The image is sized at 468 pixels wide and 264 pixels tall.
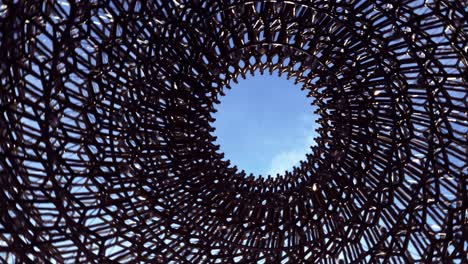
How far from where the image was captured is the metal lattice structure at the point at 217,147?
915 inches

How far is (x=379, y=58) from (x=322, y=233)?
6.88 m

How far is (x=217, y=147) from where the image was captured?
26.0 meters

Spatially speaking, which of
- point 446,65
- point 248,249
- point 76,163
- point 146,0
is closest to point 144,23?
point 146,0

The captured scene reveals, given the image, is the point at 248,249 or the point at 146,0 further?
the point at 248,249

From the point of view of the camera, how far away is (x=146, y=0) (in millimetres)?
22891

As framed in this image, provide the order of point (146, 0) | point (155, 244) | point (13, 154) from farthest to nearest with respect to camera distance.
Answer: point (155, 244) → point (146, 0) → point (13, 154)

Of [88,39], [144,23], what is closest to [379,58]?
[144,23]

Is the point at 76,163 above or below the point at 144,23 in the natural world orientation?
below

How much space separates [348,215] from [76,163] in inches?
405

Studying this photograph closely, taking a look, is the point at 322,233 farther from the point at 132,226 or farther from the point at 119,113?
the point at 119,113

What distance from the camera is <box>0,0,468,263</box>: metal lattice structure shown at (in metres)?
23.2

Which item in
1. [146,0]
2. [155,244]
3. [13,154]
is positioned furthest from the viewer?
[155,244]

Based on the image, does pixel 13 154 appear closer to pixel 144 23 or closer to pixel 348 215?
pixel 144 23

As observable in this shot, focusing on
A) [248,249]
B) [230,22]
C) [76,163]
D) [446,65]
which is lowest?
[248,249]
